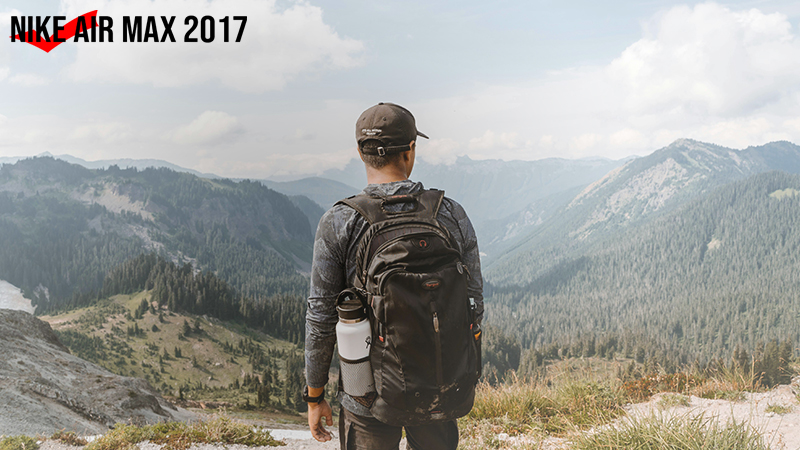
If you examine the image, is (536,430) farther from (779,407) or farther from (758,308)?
(758,308)

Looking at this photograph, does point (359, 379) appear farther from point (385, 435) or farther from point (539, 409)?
point (539, 409)

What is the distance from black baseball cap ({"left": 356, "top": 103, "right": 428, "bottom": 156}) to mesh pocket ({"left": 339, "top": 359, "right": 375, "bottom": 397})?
5.65 feet

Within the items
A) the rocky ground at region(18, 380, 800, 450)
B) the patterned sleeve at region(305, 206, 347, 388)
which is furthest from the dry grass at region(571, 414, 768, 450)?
the patterned sleeve at region(305, 206, 347, 388)

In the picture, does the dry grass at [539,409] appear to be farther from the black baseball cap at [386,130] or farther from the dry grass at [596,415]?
the black baseball cap at [386,130]

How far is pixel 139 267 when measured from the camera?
116 metres

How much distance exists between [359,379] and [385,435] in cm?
54

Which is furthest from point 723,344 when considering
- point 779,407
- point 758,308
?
point 779,407

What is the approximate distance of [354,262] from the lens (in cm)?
334

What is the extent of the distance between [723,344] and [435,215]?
742ft

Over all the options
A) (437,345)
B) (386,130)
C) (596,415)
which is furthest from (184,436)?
(596,415)

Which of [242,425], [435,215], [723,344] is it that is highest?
[435,215]

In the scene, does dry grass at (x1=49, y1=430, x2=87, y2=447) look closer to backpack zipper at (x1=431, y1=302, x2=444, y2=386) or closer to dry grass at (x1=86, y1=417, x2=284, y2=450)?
dry grass at (x1=86, y1=417, x2=284, y2=450)

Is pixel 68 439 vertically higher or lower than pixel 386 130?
lower

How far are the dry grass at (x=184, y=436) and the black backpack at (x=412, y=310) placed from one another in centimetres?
564
